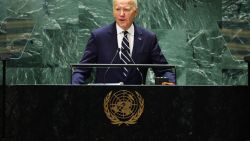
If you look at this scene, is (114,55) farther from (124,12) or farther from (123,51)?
(124,12)

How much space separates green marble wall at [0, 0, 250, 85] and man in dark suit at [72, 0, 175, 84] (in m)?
1.45

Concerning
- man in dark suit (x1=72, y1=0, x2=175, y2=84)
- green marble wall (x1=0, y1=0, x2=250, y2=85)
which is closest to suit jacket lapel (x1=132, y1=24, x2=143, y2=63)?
man in dark suit (x1=72, y1=0, x2=175, y2=84)

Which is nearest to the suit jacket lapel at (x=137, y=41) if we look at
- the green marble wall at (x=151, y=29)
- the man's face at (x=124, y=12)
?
the man's face at (x=124, y=12)
